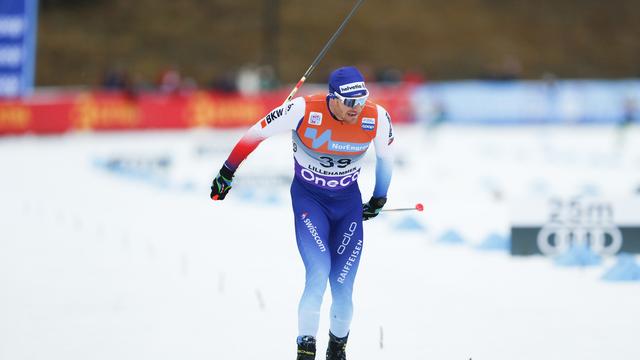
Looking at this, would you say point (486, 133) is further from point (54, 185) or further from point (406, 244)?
point (406, 244)

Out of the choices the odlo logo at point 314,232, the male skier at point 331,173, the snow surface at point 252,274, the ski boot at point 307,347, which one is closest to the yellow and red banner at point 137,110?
the snow surface at point 252,274

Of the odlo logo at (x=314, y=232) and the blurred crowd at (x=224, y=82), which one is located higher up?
the blurred crowd at (x=224, y=82)

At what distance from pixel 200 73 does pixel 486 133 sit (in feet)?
59.2

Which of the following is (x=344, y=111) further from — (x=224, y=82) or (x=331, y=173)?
(x=224, y=82)

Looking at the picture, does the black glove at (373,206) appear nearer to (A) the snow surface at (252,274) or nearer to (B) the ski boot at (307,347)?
(A) the snow surface at (252,274)

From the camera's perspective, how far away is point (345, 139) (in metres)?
7.33

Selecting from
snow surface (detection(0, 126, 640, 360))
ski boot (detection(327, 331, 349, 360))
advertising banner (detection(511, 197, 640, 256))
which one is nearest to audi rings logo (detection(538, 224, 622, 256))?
advertising banner (detection(511, 197, 640, 256))

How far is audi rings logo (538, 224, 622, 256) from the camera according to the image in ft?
42.4

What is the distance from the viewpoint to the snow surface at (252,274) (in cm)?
850

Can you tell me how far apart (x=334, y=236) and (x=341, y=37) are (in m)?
45.5

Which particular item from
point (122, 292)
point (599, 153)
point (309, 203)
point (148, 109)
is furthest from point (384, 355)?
point (148, 109)

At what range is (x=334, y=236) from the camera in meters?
7.47

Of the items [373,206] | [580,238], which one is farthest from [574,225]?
[373,206]

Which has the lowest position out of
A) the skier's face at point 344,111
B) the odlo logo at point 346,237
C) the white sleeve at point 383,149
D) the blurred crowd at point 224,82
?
the odlo logo at point 346,237
